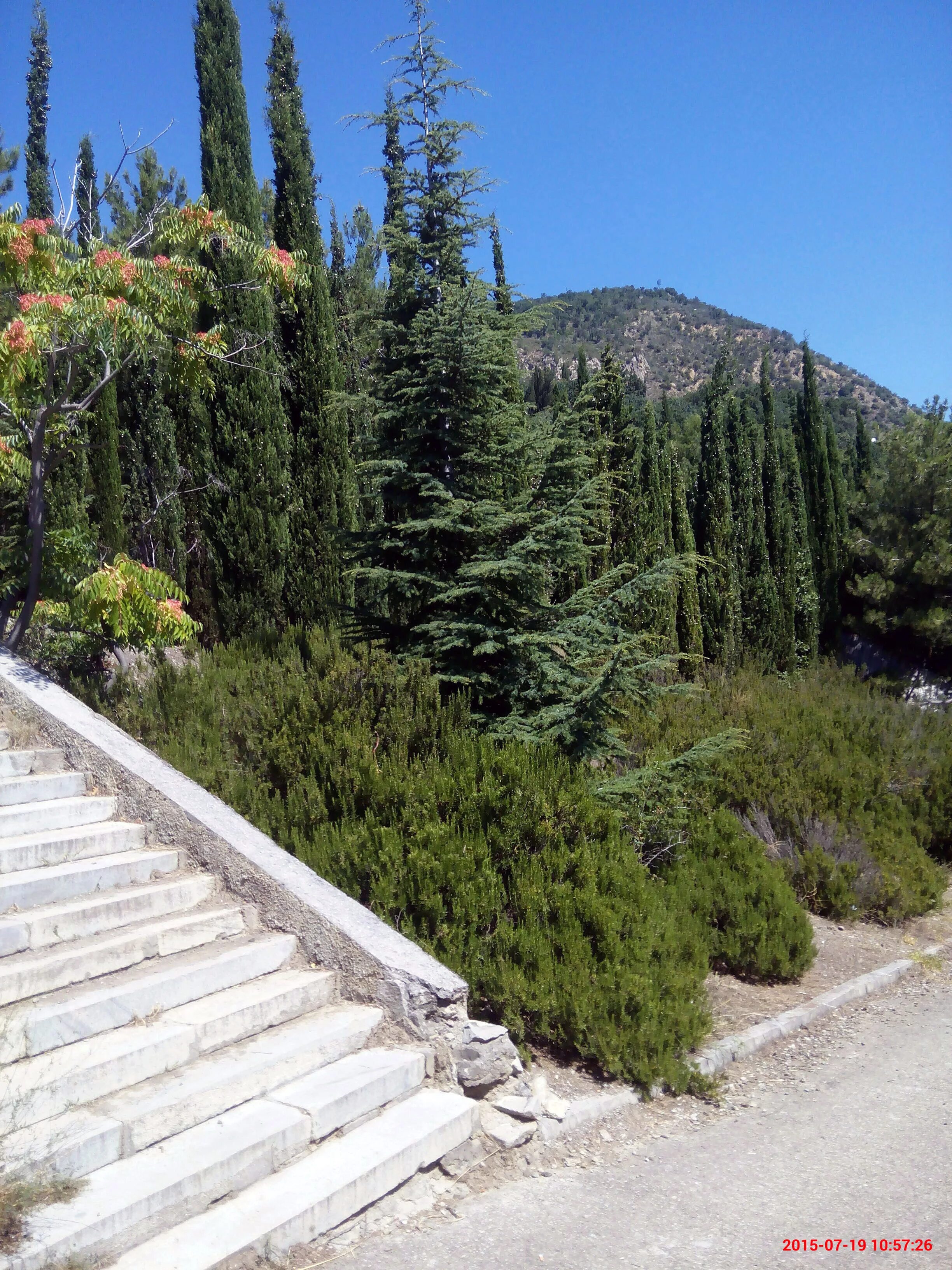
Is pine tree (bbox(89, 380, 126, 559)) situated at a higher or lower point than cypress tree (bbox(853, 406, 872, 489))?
lower

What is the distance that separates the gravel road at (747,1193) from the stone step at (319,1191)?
0.18 meters

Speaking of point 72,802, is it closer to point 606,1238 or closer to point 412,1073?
point 412,1073

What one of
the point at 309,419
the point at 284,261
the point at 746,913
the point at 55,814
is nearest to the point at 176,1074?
the point at 55,814

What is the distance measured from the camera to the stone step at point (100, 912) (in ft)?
13.9

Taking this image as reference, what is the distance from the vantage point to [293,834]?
5789 mm

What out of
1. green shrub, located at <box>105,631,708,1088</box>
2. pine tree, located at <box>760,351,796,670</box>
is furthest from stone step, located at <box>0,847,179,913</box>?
pine tree, located at <box>760,351,796,670</box>

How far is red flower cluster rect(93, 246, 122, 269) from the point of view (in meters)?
7.06

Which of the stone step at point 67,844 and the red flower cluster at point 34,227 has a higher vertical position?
the red flower cluster at point 34,227

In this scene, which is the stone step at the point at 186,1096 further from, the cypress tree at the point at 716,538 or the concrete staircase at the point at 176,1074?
the cypress tree at the point at 716,538

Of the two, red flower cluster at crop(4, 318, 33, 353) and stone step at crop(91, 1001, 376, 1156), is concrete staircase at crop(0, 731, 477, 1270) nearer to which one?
stone step at crop(91, 1001, 376, 1156)

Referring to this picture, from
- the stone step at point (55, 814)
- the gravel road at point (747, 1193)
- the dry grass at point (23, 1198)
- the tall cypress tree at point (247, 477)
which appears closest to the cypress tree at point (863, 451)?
the tall cypress tree at point (247, 477)

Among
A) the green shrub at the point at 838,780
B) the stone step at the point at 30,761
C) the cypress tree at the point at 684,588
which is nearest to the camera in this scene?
the stone step at the point at 30,761
